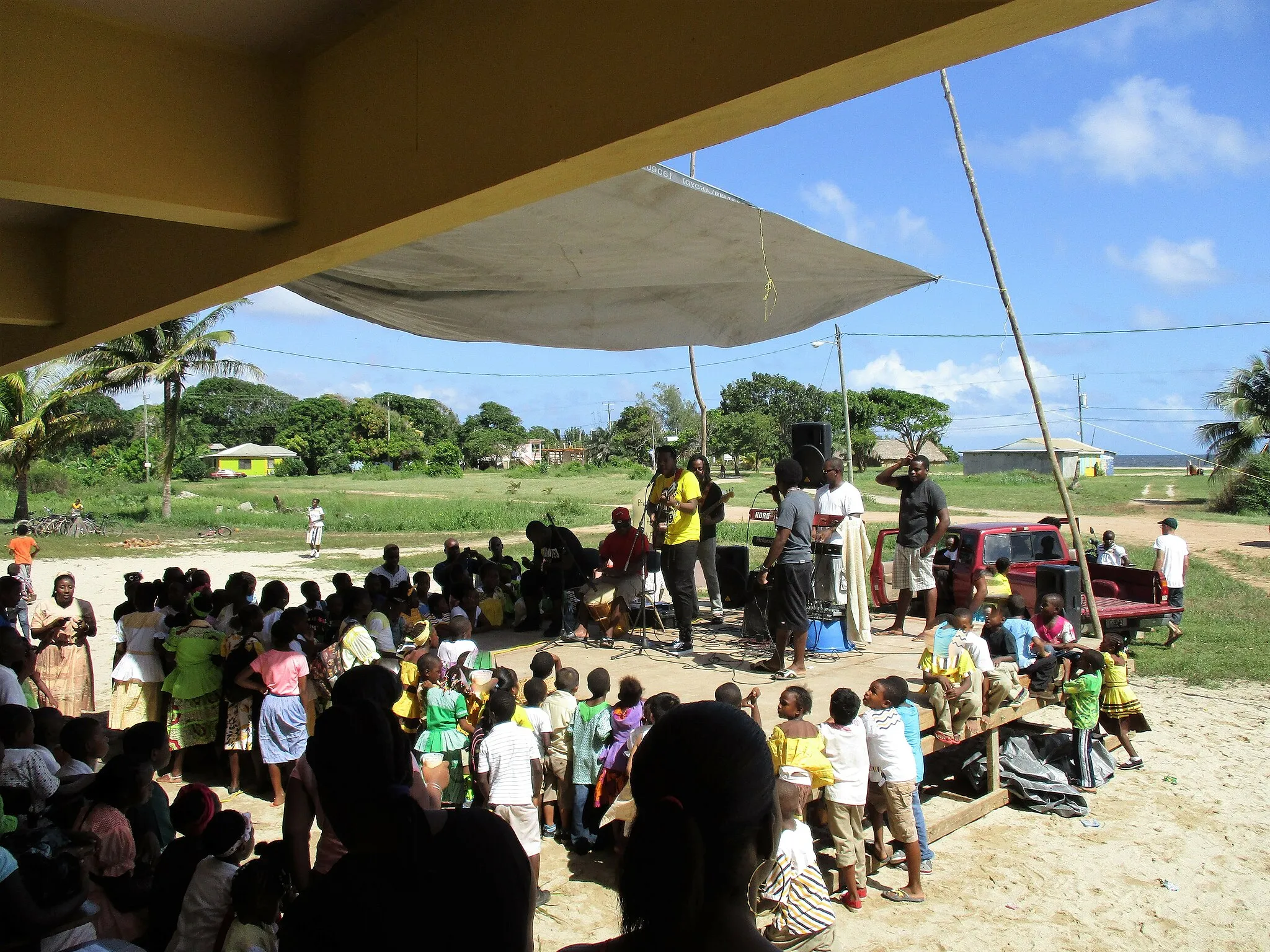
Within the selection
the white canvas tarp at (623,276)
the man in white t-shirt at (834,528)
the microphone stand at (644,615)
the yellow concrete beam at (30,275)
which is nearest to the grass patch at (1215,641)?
the man in white t-shirt at (834,528)

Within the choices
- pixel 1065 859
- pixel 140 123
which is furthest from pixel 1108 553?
pixel 140 123

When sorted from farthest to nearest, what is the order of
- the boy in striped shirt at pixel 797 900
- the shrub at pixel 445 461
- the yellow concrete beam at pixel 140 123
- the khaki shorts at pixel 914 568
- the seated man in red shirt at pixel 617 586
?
the shrub at pixel 445 461
the seated man in red shirt at pixel 617 586
the khaki shorts at pixel 914 568
the boy in striped shirt at pixel 797 900
the yellow concrete beam at pixel 140 123

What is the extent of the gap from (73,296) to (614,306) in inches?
131

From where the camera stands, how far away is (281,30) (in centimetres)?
314

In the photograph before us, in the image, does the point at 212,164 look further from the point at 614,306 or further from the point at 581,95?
the point at 614,306

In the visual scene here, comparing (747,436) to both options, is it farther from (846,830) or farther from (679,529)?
(846,830)

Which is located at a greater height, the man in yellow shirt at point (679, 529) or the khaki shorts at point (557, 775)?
the man in yellow shirt at point (679, 529)

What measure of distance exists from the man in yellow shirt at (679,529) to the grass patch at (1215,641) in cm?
668

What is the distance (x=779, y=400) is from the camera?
63.4 meters

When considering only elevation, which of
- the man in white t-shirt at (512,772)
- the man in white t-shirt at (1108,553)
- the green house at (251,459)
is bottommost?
the man in white t-shirt at (512,772)

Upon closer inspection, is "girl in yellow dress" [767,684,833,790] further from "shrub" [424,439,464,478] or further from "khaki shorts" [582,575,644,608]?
"shrub" [424,439,464,478]

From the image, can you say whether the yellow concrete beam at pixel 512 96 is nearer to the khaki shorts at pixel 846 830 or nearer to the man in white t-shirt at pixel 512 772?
the man in white t-shirt at pixel 512 772

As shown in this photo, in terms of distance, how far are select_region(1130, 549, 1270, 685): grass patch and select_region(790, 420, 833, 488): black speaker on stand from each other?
5.25 m

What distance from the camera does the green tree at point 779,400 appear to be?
60562 millimetres
